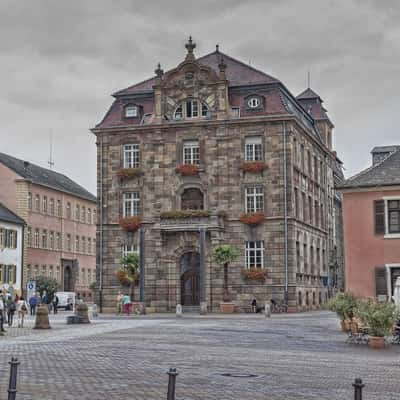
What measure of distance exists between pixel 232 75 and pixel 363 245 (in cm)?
2234

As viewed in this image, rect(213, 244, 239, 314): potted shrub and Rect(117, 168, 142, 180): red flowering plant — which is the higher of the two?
Rect(117, 168, 142, 180): red flowering plant

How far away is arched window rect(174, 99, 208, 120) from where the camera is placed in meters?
57.9

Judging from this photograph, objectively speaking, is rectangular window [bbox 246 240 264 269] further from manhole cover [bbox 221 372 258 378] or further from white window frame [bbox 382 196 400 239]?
manhole cover [bbox 221 372 258 378]

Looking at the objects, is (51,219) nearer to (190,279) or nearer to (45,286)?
(45,286)

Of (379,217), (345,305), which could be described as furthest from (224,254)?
(345,305)

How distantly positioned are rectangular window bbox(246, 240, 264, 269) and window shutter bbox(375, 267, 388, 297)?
16.1 meters

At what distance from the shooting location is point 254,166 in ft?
182

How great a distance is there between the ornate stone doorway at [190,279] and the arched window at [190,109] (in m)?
9.47

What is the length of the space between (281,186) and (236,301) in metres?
8.09

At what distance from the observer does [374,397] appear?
46.9ft

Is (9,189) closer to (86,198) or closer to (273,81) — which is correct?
(86,198)

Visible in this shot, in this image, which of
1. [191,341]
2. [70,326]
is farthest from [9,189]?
[191,341]

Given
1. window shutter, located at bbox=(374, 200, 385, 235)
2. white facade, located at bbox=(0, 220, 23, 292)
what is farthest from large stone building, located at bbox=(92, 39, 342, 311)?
white facade, located at bbox=(0, 220, 23, 292)

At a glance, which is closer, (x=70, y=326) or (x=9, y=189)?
(x=70, y=326)
